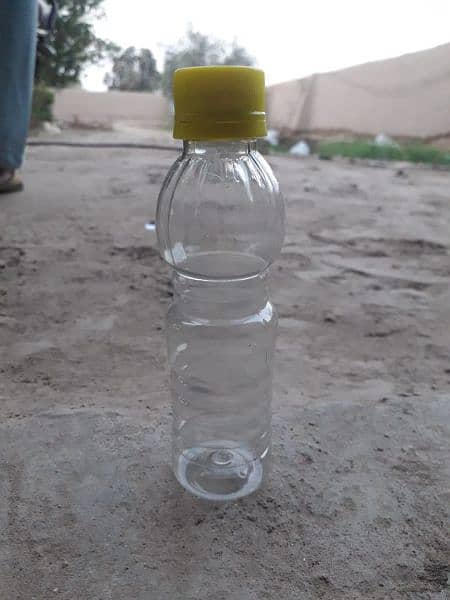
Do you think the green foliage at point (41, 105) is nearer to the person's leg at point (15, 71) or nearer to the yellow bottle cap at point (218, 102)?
the person's leg at point (15, 71)

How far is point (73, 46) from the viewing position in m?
12.2

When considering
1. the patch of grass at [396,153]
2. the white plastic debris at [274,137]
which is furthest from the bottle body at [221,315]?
the white plastic debris at [274,137]

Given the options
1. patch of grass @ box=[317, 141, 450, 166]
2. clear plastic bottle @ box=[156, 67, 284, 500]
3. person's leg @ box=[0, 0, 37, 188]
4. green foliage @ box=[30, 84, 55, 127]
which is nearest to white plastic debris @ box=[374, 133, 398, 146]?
patch of grass @ box=[317, 141, 450, 166]

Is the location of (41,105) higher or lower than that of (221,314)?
higher

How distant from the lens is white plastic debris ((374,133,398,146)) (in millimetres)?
9098

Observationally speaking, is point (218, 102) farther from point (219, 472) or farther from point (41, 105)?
point (41, 105)

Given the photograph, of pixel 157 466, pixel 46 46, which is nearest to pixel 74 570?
pixel 157 466

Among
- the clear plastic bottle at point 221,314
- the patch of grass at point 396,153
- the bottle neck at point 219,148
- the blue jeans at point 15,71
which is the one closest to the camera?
the bottle neck at point 219,148

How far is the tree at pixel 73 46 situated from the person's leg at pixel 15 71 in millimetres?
9416

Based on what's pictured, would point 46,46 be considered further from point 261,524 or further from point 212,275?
point 261,524

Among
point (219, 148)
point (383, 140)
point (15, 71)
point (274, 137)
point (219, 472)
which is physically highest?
point (15, 71)

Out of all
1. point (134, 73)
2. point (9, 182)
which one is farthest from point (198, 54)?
point (9, 182)

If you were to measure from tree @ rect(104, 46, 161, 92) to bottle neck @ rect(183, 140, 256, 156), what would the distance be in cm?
1436

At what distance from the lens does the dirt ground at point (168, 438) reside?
93 centimetres
